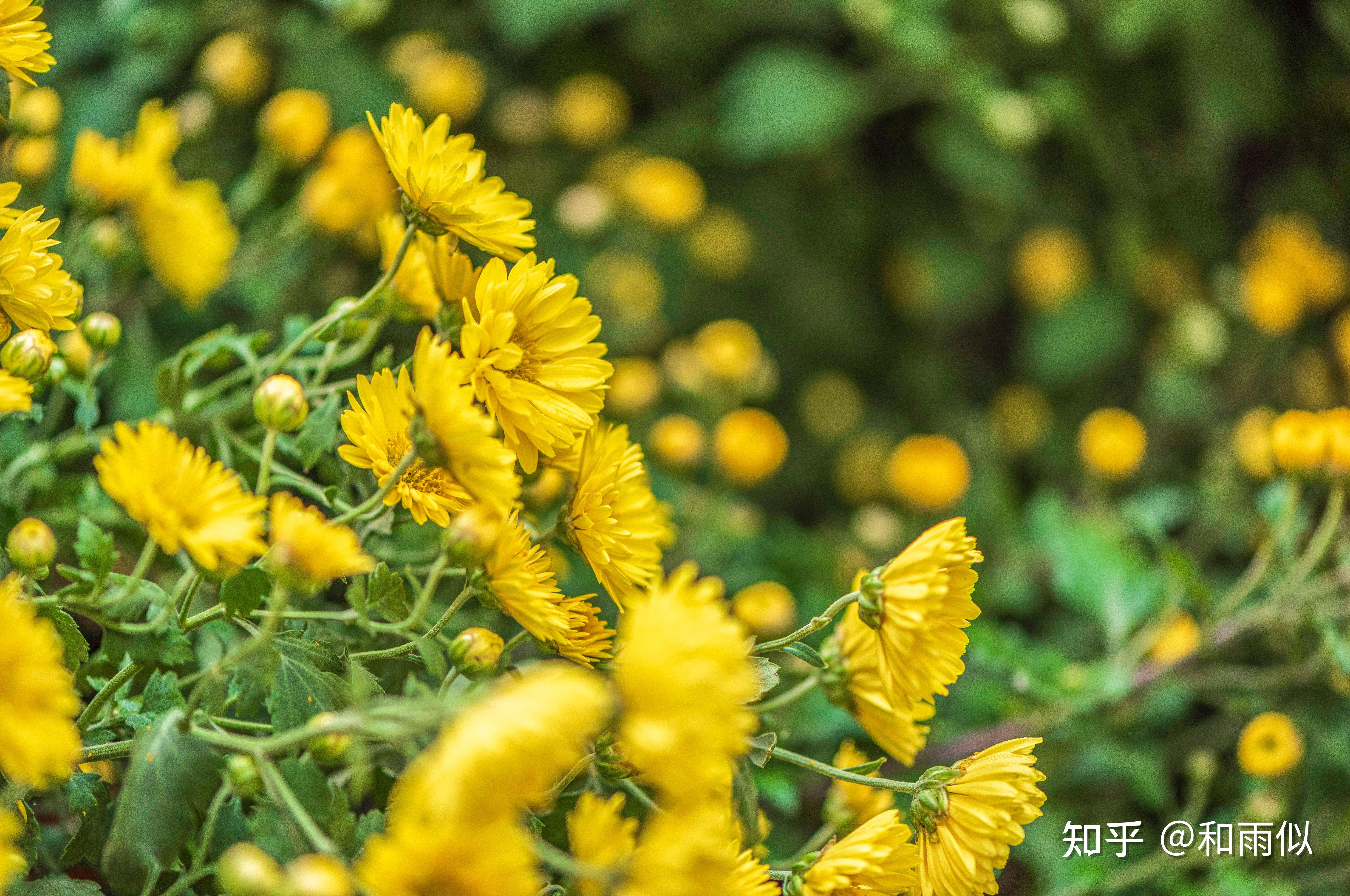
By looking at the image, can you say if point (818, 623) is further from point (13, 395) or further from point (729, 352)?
point (729, 352)

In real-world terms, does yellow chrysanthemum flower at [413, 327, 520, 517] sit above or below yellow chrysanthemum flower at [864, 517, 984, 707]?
above

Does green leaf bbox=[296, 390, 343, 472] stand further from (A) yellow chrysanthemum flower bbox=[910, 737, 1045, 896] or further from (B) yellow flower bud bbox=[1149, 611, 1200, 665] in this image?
(B) yellow flower bud bbox=[1149, 611, 1200, 665]

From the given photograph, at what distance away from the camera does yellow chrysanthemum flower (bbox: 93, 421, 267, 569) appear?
30cm

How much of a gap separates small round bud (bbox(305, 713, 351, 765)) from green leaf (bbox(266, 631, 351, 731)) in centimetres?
2

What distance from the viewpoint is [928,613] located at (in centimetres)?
37

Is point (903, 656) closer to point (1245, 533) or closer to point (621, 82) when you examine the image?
point (1245, 533)

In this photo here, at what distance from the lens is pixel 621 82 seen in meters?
1.17

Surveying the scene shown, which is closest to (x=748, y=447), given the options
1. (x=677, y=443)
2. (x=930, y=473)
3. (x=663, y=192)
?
(x=677, y=443)

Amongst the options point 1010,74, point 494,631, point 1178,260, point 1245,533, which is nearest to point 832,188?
point 1010,74

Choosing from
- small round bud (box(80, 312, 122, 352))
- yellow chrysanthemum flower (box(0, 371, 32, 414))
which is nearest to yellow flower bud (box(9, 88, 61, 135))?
small round bud (box(80, 312, 122, 352))

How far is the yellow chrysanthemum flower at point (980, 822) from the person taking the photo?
37cm

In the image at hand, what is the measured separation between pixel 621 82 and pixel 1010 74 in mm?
443

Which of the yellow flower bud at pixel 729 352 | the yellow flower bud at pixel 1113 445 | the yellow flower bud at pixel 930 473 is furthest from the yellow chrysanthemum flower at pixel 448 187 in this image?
the yellow flower bud at pixel 1113 445

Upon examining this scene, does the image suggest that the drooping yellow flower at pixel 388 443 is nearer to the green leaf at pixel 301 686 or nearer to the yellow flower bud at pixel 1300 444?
the green leaf at pixel 301 686
